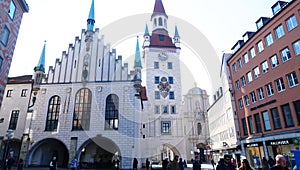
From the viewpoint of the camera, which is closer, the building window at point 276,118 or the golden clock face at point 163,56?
the building window at point 276,118

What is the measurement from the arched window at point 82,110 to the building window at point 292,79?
21.2 metres

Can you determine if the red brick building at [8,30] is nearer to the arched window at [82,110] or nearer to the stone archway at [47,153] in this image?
the arched window at [82,110]

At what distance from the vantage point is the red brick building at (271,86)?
57.8ft

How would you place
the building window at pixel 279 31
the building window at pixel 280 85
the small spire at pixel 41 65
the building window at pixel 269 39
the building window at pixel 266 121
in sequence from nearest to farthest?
the building window at pixel 280 85, the building window at pixel 279 31, the building window at pixel 269 39, the building window at pixel 266 121, the small spire at pixel 41 65

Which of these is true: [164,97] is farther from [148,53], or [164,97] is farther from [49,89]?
[49,89]

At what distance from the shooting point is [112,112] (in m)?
23.9

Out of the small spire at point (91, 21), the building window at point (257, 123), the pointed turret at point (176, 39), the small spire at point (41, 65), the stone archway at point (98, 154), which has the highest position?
the pointed turret at point (176, 39)

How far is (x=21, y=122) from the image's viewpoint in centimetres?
2397

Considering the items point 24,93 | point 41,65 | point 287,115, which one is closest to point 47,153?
point 24,93

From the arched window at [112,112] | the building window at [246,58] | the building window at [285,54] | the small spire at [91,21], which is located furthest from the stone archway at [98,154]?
the building window at [285,54]

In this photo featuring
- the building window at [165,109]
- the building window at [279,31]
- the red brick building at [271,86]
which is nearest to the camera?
the red brick building at [271,86]

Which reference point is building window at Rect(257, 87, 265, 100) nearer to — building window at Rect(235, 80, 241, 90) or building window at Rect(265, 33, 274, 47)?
building window at Rect(235, 80, 241, 90)

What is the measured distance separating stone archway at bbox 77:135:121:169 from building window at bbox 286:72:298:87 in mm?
19319

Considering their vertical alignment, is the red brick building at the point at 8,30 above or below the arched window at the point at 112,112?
above
